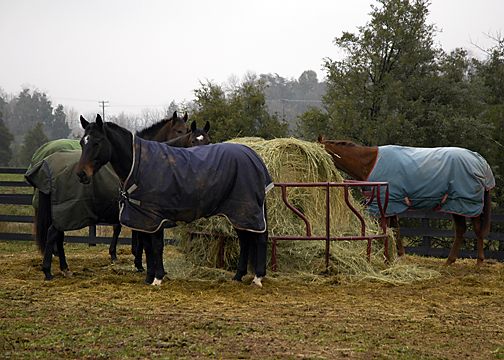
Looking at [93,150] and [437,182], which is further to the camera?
[437,182]

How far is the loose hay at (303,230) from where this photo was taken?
5480mm

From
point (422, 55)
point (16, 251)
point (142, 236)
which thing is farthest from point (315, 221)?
point (422, 55)

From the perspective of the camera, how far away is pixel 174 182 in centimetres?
462

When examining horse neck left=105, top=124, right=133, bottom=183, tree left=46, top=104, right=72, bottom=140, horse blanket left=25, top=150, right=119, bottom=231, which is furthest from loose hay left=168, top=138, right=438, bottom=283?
tree left=46, top=104, right=72, bottom=140

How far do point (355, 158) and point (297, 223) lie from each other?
69.7 inches

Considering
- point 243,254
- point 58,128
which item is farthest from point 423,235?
point 58,128

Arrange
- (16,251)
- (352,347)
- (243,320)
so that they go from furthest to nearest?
1. (16,251)
2. (243,320)
3. (352,347)

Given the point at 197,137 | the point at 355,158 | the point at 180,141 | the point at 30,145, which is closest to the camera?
the point at 180,141

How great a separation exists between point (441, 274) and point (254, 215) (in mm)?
2926

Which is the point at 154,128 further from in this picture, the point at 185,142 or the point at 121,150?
the point at 121,150

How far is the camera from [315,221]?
5.86 metres

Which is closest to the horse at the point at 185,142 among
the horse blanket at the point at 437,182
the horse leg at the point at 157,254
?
the horse leg at the point at 157,254

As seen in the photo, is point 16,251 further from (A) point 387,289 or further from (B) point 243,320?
(A) point 387,289

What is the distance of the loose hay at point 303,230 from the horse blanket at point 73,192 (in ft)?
3.43
